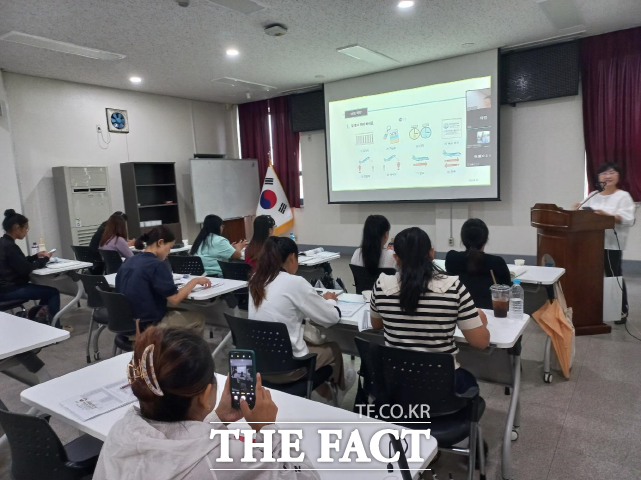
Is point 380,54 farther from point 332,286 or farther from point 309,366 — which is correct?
point 309,366

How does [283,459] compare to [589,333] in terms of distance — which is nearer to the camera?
[283,459]

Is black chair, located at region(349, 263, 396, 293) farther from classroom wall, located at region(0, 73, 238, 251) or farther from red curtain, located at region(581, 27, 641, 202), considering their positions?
classroom wall, located at region(0, 73, 238, 251)

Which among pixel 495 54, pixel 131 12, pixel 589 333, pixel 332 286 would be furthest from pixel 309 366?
pixel 495 54

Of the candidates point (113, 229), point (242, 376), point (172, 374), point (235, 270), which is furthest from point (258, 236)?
point (172, 374)

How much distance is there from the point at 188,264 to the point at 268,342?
223 cm

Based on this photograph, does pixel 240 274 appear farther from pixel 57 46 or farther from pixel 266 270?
pixel 57 46

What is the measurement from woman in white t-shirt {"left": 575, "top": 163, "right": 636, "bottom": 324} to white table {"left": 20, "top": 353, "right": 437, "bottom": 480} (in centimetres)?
344

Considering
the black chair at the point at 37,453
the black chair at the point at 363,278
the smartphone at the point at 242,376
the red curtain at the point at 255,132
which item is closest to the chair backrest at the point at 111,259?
the black chair at the point at 363,278

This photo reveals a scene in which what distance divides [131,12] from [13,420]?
154 inches

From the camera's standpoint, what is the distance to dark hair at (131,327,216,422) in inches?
37.4

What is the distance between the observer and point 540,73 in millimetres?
5594

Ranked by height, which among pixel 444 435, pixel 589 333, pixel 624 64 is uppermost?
pixel 624 64

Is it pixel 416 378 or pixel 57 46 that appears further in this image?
pixel 57 46

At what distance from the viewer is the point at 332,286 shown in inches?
137
